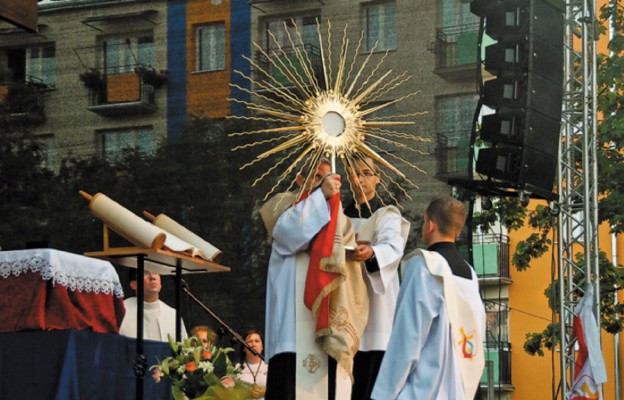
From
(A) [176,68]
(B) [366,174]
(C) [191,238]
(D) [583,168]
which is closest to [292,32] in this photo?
(A) [176,68]

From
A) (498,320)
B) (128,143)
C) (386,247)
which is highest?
(128,143)

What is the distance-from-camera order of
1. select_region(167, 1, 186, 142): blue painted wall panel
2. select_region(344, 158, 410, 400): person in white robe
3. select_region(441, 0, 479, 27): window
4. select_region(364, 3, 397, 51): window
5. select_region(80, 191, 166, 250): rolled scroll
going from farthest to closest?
select_region(167, 1, 186, 142): blue painted wall panel → select_region(364, 3, 397, 51): window → select_region(441, 0, 479, 27): window → select_region(344, 158, 410, 400): person in white robe → select_region(80, 191, 166, 250): rolled scroll

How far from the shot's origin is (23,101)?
40.7 ft

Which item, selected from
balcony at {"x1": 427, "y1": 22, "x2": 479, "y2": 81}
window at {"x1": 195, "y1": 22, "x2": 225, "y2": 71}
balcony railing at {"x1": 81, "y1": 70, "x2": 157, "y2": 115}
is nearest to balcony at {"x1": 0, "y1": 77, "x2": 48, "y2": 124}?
balcony railing at {"x1": 81, "y1": 70, "x2": 157, "y2": 115}

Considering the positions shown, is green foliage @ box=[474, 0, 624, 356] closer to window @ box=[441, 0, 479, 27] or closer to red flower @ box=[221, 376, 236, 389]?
window @ box=[441, 0, 479, 27]

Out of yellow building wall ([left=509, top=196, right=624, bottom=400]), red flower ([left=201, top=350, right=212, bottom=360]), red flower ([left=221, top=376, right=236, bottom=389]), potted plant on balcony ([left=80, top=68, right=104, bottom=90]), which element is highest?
potted plant on balcony ([left=80, top=68, right=104, bottom=90])

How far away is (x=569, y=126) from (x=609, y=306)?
552cm

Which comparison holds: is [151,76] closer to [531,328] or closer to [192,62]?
[192,62]

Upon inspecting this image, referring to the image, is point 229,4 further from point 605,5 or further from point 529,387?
point 529,387

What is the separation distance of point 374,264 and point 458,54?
4.76 meters

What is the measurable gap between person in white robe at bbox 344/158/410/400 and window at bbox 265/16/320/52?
4552 mm

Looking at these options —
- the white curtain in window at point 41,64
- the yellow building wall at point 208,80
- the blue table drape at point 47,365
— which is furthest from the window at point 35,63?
the blue table drape at point 47,365

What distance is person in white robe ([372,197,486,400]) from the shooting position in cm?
574

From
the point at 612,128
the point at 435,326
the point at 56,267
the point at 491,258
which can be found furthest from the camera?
the point at 491,258
